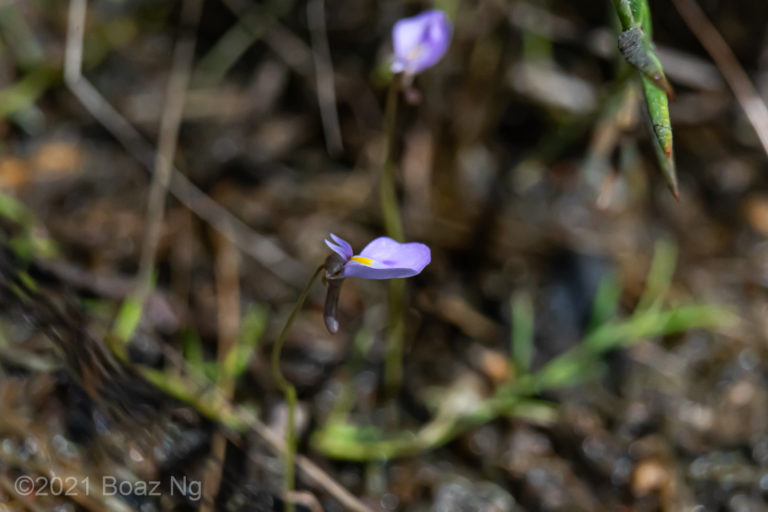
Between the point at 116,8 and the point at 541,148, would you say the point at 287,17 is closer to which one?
the point at 116,8

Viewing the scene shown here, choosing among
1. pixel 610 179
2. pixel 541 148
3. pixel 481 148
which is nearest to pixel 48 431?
pixel 610 179

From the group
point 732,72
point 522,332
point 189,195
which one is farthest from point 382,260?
point 732,72

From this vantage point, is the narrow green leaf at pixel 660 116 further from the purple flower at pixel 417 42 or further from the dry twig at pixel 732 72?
the dry twig at pixel 732 72

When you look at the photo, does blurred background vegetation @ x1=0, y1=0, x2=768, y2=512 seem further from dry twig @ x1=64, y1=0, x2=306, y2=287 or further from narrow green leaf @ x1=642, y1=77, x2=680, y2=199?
narrow green leaf @ x1=642, y1=77, x2=680, y2=199

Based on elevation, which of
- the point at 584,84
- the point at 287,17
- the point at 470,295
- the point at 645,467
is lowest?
the point at 645,467

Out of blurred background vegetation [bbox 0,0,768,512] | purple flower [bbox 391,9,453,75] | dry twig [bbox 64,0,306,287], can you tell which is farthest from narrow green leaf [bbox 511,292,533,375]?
purple flower [bbox 391,9,453,75]

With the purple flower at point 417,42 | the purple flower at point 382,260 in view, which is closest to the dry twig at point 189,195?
the purple flower at point 417,42

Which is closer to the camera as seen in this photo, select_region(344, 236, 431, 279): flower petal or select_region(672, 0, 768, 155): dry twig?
select_region(344, 236, 431, 279): flower petal
